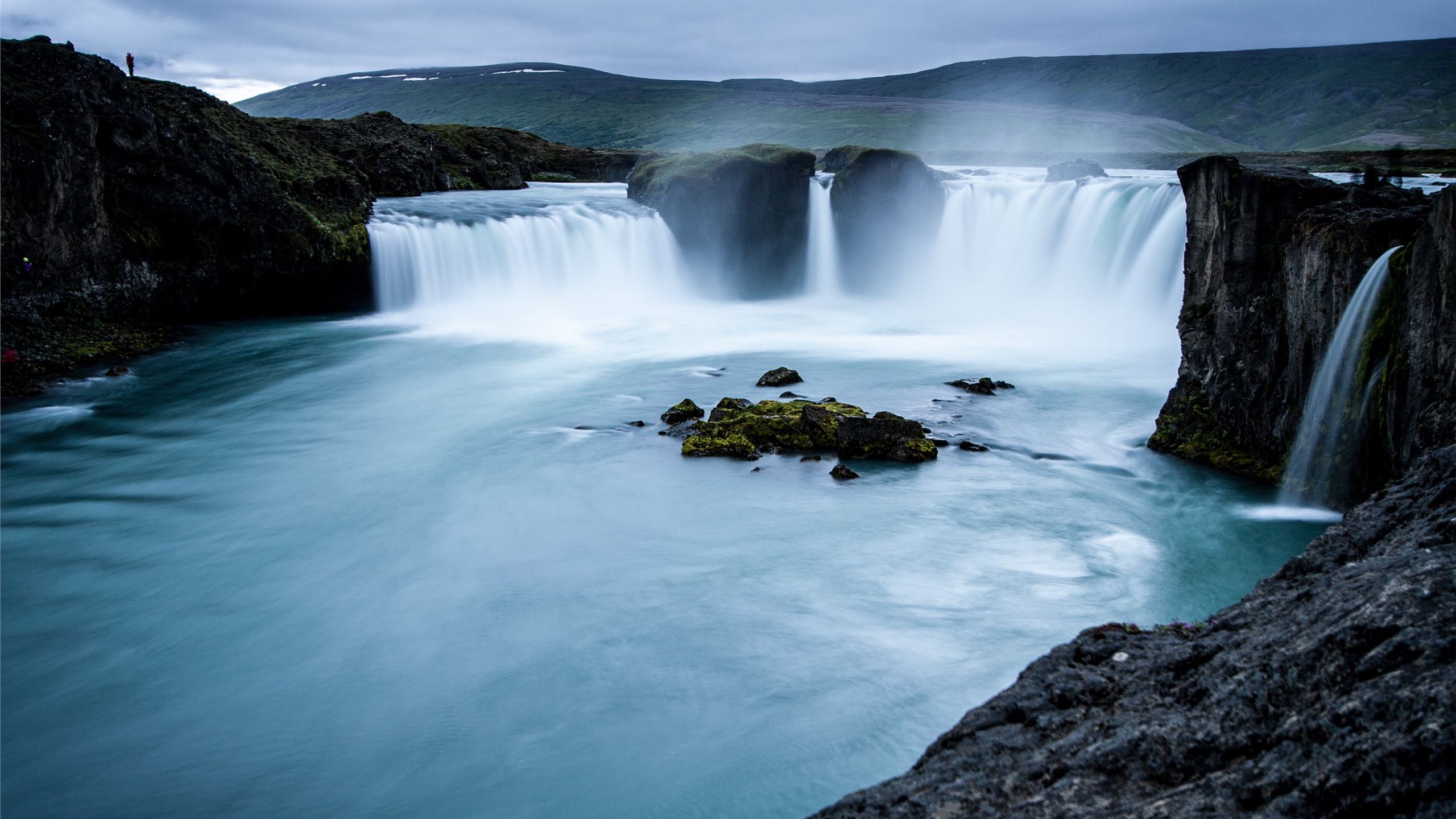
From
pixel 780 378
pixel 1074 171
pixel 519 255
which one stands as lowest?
pixel 780 378

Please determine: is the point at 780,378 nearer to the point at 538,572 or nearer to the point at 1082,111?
the point at 538,572

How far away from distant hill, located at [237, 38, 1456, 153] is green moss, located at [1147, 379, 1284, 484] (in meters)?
97.1

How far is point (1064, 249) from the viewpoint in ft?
108

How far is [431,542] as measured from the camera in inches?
508

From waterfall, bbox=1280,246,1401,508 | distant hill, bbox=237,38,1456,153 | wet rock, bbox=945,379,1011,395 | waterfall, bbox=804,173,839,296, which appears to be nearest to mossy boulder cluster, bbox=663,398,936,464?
wet rock, bbox=945,379,1011,395

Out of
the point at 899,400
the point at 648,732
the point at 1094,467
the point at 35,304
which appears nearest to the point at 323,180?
the point at 35,304

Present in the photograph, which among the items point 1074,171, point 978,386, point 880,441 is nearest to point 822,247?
point 978,386

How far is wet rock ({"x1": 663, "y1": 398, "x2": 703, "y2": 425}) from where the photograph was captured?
17.7m

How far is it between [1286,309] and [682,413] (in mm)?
9803

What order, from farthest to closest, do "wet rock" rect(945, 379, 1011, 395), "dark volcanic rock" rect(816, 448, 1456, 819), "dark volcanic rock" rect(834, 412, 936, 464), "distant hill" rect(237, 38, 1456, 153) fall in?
"distant hill" rect(237, 38, 1456, 153)
"wet rock" rect(945, 379, 1011, 395)
"dark volcanic rock" rect(834, 412, 936, 464)
"dark volcanic rock" rect(816, 448, 1456, 819)

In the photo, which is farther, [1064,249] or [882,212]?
[882,212]

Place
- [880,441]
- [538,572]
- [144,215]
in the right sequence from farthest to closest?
[144,215] < [880,441] < [538,572]

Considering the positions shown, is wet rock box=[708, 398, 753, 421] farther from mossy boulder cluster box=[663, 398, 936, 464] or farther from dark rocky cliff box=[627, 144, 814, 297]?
dark rocky cliff box=[627, 144, 814, 297]

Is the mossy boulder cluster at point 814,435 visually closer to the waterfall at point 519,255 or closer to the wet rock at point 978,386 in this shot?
the wet rock at point 978,386
